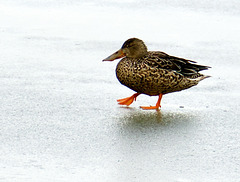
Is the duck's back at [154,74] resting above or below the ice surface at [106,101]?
above

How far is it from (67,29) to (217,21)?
7.34ft

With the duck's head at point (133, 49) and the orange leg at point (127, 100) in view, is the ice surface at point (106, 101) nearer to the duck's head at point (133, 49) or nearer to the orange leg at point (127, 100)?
the orange leg at point (127, 100)

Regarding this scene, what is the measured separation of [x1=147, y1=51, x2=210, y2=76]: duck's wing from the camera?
21.2ft

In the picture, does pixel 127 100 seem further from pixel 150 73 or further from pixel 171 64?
pixel 171 64

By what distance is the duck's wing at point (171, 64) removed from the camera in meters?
6.47

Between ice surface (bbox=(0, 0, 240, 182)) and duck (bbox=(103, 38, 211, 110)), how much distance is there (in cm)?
15

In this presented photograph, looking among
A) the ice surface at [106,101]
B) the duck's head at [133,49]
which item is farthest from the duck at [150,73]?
the ice surface at [106,101]

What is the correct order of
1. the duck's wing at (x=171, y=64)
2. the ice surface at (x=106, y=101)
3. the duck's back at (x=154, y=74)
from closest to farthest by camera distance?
the ice surface at (x=106, y=101) → the duck's back at (x=154, y=74) → the duck's wing at (x=171, y=64)

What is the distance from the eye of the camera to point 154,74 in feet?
21.0

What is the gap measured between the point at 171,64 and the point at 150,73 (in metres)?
0.31

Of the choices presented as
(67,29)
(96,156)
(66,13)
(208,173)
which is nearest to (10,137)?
(96,156)

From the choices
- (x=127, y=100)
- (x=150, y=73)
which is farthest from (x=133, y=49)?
(x=127, y=100)

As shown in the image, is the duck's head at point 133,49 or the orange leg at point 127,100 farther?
the duck's head at point 133,49

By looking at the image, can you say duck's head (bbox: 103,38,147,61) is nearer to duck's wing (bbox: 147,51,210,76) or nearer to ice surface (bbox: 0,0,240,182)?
duck's wing (bbox: 147,51,210,76)
